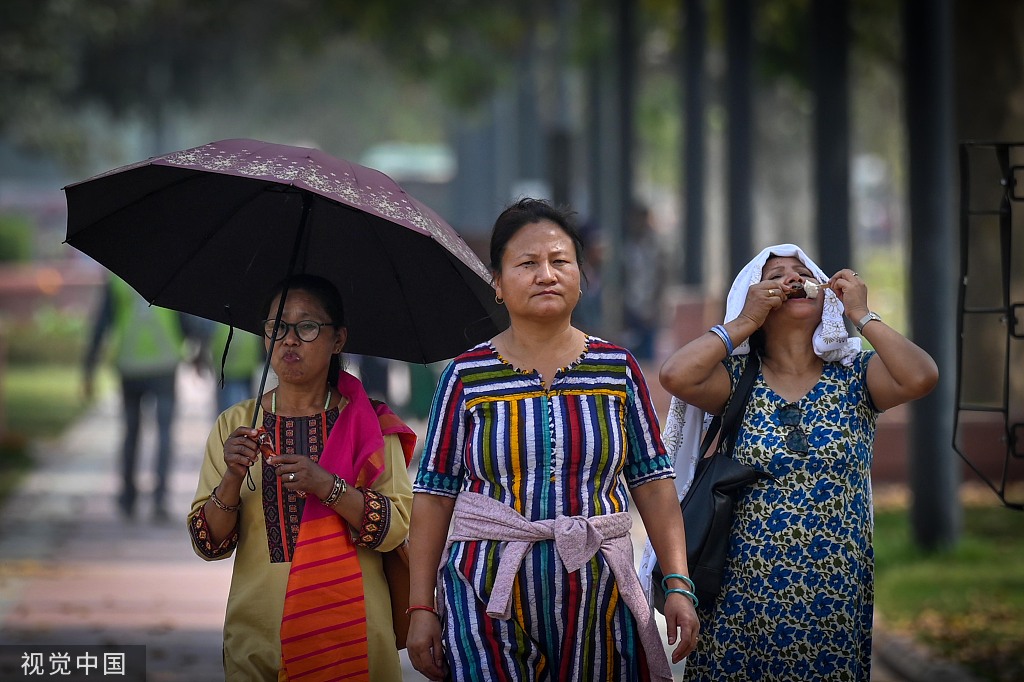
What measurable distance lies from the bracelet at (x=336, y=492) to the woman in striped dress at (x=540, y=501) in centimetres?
24

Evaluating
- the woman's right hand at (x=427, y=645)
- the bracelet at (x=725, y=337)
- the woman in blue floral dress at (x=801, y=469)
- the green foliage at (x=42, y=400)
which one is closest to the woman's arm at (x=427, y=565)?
the woman's right hand at (x=427, y=645)

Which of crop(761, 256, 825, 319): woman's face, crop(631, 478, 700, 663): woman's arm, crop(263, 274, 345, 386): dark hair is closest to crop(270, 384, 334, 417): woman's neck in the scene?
crop(263, 274, 345, 386): dark hair

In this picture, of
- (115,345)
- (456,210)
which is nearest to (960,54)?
(115,345)

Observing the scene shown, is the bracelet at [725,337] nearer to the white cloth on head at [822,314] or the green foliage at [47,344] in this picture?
the white cloth on head at [822,314]

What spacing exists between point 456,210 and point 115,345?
32.5 m

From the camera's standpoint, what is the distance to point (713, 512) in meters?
4.37

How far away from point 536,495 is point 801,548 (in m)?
0.86

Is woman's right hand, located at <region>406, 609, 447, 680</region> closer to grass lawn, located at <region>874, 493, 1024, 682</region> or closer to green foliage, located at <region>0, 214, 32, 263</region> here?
grass lawn, located at <region>874, 493, 1024, 682</region>

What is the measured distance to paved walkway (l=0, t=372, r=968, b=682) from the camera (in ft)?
25.5

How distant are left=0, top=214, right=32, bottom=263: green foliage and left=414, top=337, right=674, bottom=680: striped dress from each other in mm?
42136

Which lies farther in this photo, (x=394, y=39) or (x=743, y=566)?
(x=394, y=39)

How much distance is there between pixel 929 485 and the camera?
33.0ft

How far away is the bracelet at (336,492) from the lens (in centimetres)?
418

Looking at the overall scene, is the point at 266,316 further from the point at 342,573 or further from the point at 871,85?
the point at 871,85
